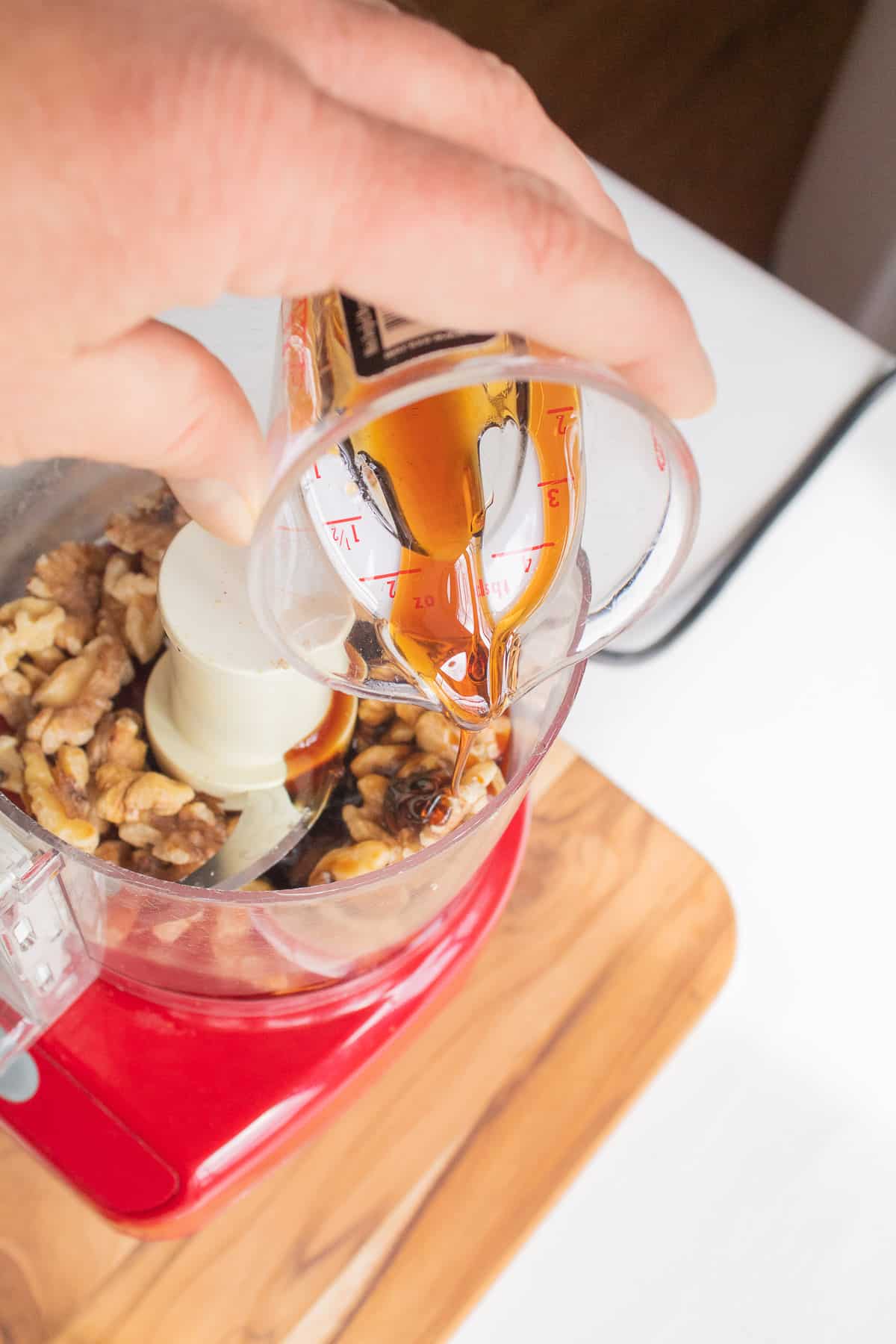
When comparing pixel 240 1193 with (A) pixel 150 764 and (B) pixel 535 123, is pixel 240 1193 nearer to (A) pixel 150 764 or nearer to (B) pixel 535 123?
(A) pixel 150 764

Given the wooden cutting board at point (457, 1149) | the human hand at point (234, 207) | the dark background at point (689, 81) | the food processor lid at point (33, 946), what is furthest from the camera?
the dark background at point (689, 81)

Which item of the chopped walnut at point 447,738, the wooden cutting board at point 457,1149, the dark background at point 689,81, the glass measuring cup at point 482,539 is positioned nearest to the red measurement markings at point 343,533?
the glass measuring cup at point 482,539

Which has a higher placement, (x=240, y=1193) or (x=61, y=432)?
(x=61, y=432)

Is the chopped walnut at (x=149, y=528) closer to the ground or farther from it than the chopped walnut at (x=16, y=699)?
farther from it

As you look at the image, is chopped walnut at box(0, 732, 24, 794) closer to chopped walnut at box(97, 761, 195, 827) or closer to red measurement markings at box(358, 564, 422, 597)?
chopped walnut at box(97, 761, 195, 827)

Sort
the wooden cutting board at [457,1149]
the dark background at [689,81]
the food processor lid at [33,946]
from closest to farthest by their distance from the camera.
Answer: the food processor lid at [33,946] < the wooden cutting board at [457,1149] < the dark background at [689,81]

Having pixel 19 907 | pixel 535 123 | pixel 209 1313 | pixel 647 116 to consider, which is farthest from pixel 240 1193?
pixel 647 116

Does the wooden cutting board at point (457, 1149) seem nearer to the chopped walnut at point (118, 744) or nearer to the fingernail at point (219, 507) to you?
the chopped walnut at point (118, 744)
